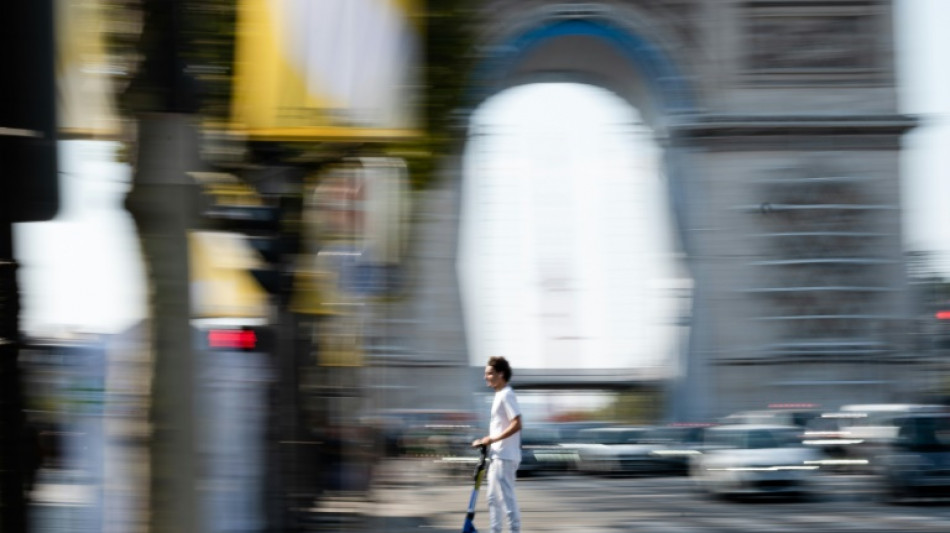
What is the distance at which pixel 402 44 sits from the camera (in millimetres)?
6691

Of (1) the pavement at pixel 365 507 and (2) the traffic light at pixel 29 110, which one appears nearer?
(2) the traffic light at pixel 29 110

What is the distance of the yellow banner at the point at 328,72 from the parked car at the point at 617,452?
81.8ft

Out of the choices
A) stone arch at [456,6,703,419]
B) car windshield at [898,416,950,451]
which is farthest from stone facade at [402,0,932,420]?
car windshield at [898,416,950,451]

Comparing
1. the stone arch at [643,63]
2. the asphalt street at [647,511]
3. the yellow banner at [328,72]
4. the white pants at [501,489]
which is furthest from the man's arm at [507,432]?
the stone arch at [643,63]

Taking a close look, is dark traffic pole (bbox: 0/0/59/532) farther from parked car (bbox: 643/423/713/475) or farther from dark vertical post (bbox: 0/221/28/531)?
parked car (bbox: 643/423/713/475)

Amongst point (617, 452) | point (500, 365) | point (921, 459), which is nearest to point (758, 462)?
point (921, 459)

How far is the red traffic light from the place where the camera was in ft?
36.7

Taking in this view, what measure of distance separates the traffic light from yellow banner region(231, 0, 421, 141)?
6.38 ft

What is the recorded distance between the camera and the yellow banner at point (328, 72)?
678 cm

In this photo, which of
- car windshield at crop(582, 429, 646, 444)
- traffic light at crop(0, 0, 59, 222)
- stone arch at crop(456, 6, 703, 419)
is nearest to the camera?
traffic light at crop(0, 0, 59, 222)

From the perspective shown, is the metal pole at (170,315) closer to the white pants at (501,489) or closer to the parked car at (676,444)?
the white pants at (501,489)

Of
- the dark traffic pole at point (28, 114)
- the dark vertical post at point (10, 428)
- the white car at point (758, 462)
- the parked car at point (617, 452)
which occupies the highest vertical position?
the dark traffic pole at point (28, 114)

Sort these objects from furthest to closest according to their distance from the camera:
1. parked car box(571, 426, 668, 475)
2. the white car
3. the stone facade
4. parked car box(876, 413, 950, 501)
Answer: the stone facade → parked car box(571, 426, 668, 475) → the white car → parked car box(876, 413, 950, 501)

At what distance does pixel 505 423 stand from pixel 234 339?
2026 mm
